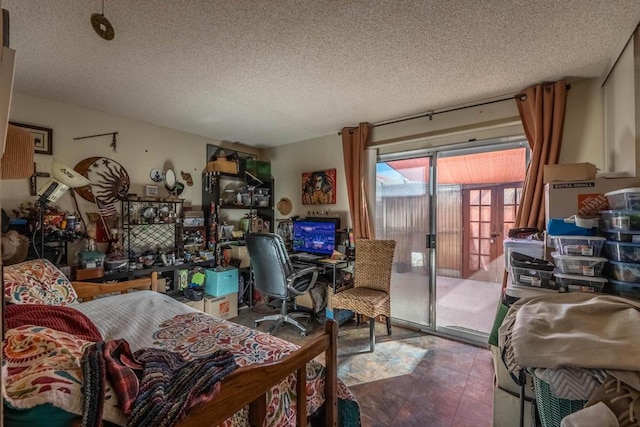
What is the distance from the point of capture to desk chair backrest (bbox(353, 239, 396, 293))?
281 cm

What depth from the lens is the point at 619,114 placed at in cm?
175

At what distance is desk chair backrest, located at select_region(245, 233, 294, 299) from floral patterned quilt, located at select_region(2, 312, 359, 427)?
3.50 feet

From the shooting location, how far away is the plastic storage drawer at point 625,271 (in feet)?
3.96

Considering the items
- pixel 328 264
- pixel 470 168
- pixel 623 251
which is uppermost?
pixel 470 168

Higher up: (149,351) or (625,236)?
(625,236)

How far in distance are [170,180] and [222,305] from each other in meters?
1.54

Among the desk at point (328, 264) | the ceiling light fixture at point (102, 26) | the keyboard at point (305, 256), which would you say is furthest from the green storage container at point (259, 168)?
the ceiling light fixture at point (102, 26)

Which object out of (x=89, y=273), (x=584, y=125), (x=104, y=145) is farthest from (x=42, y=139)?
(x=584, y=125)

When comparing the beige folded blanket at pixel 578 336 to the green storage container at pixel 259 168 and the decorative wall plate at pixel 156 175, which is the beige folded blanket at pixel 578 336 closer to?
the decorative wall plate at pixel 156 175

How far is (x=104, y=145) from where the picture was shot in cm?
276

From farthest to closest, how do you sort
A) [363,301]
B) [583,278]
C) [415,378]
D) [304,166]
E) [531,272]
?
[304,166], [363,301], [415,378], [531,272], [583,278]

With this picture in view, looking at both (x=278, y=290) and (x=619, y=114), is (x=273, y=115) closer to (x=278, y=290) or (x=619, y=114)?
(x=278, y=290)

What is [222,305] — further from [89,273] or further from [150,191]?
[150,191]

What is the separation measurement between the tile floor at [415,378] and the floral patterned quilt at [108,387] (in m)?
0.74
